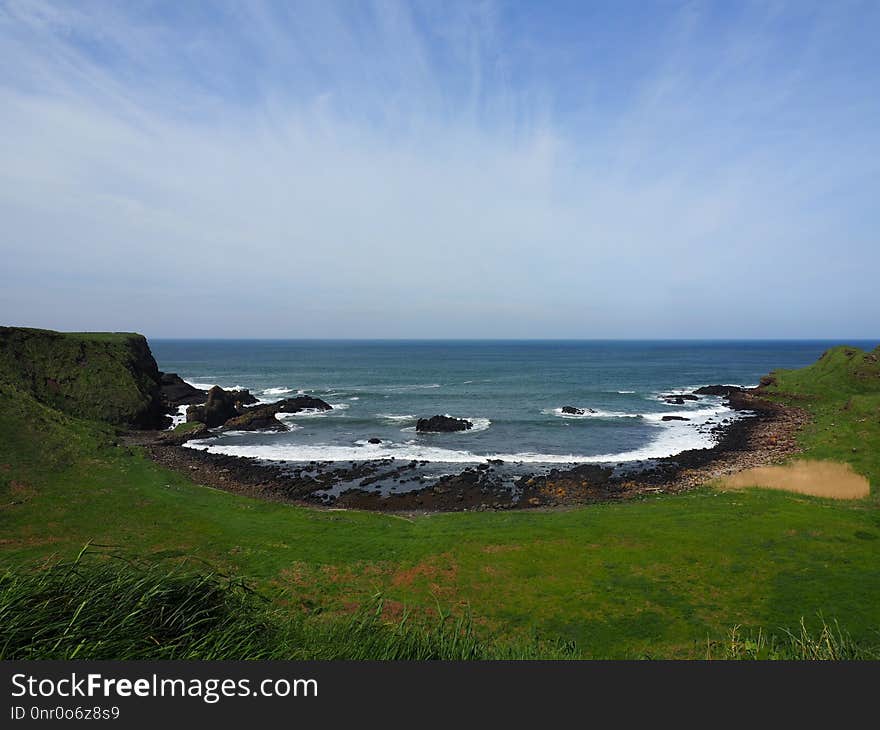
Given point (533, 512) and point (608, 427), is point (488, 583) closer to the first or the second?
point (533, 512)

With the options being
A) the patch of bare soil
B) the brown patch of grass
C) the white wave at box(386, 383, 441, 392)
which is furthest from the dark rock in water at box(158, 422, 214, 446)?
the patch of bare soil

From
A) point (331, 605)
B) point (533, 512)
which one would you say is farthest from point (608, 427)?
point (331, 605)

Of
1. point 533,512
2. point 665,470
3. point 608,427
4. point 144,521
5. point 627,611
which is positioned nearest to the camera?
point 627,611

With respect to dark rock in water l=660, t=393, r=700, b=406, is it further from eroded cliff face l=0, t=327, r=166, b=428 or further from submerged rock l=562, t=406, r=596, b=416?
eroded cliff face l=0, t=327, r=166, b=428

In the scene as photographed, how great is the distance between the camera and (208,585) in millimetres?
6742

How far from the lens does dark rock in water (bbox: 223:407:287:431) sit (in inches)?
2248

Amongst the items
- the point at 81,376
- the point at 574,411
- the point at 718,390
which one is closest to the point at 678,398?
the point at 718,390

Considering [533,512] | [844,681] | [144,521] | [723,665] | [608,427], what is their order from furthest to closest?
[608,427] < [533,512] < [144,521] < [723,665] < [844,681]

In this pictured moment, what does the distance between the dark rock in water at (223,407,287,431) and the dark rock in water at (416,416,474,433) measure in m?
17.2

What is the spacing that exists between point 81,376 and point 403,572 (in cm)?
5212

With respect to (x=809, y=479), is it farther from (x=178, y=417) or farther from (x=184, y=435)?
(x=178, y=417)

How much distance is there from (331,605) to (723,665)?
15.6 metres

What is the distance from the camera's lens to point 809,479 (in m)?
34.6

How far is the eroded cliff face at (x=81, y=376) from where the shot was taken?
4959 centimetres
